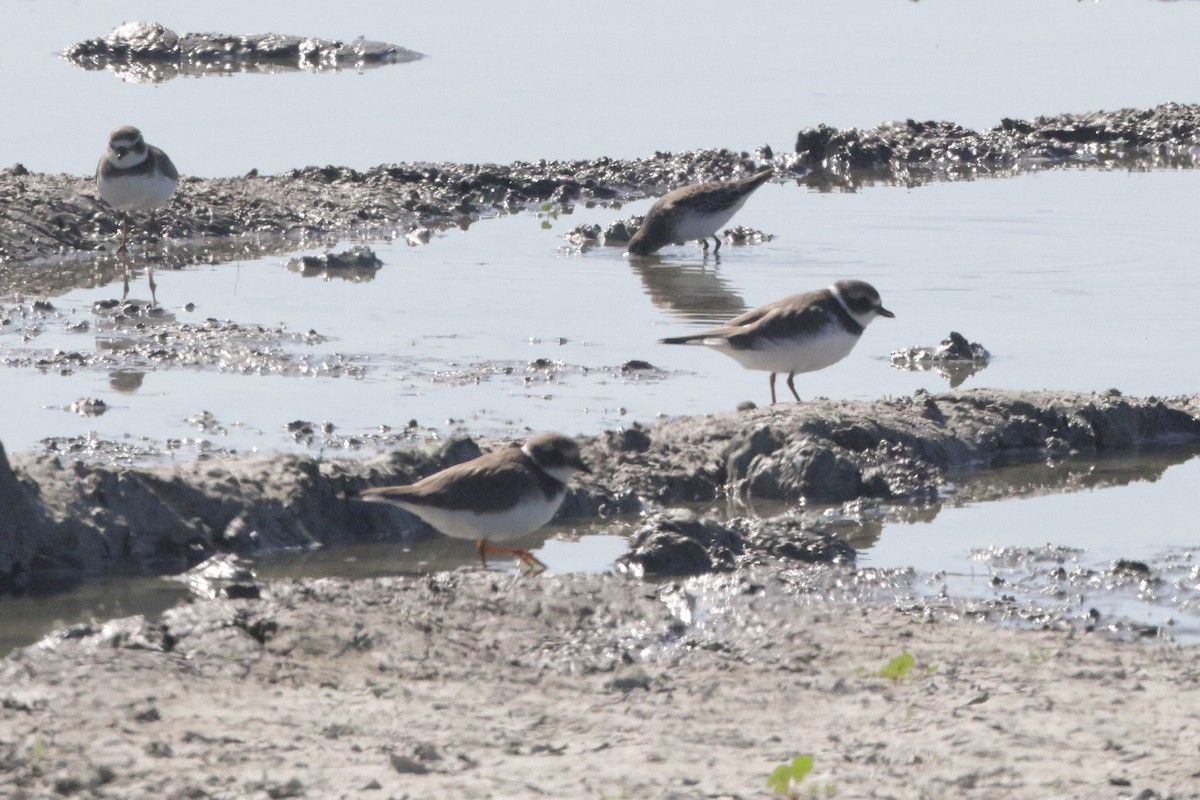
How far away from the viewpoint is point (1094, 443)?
1046cm

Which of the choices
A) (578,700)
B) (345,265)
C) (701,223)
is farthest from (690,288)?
(578,700)

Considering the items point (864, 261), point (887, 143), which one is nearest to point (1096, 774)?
point (864, 261)

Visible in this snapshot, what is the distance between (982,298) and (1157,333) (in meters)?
1.60

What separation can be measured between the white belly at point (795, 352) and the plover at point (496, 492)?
279 cm

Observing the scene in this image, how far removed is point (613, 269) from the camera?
625 inches

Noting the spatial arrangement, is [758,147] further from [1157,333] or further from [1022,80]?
[1157,333]

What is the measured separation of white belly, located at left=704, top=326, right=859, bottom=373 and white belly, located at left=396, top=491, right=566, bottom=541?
2.98 m

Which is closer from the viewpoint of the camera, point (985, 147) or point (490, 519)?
point (490, 519)

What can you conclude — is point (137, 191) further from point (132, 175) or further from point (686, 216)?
point (686, 216)

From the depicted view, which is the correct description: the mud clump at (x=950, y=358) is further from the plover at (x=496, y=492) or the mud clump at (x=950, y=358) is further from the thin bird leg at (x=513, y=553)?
the plover at (x=496, y=492)

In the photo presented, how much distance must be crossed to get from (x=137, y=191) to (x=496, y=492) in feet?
27.7

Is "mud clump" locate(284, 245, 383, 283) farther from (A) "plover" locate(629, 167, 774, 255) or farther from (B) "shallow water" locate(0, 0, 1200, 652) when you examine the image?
(A) "plover" locate(629, 167, 774, 255)

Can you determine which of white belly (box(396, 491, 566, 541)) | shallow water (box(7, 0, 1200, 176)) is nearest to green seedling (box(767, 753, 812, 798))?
white belly (box(396, 491, 566, 541))

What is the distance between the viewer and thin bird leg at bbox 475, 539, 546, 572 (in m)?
8.27
